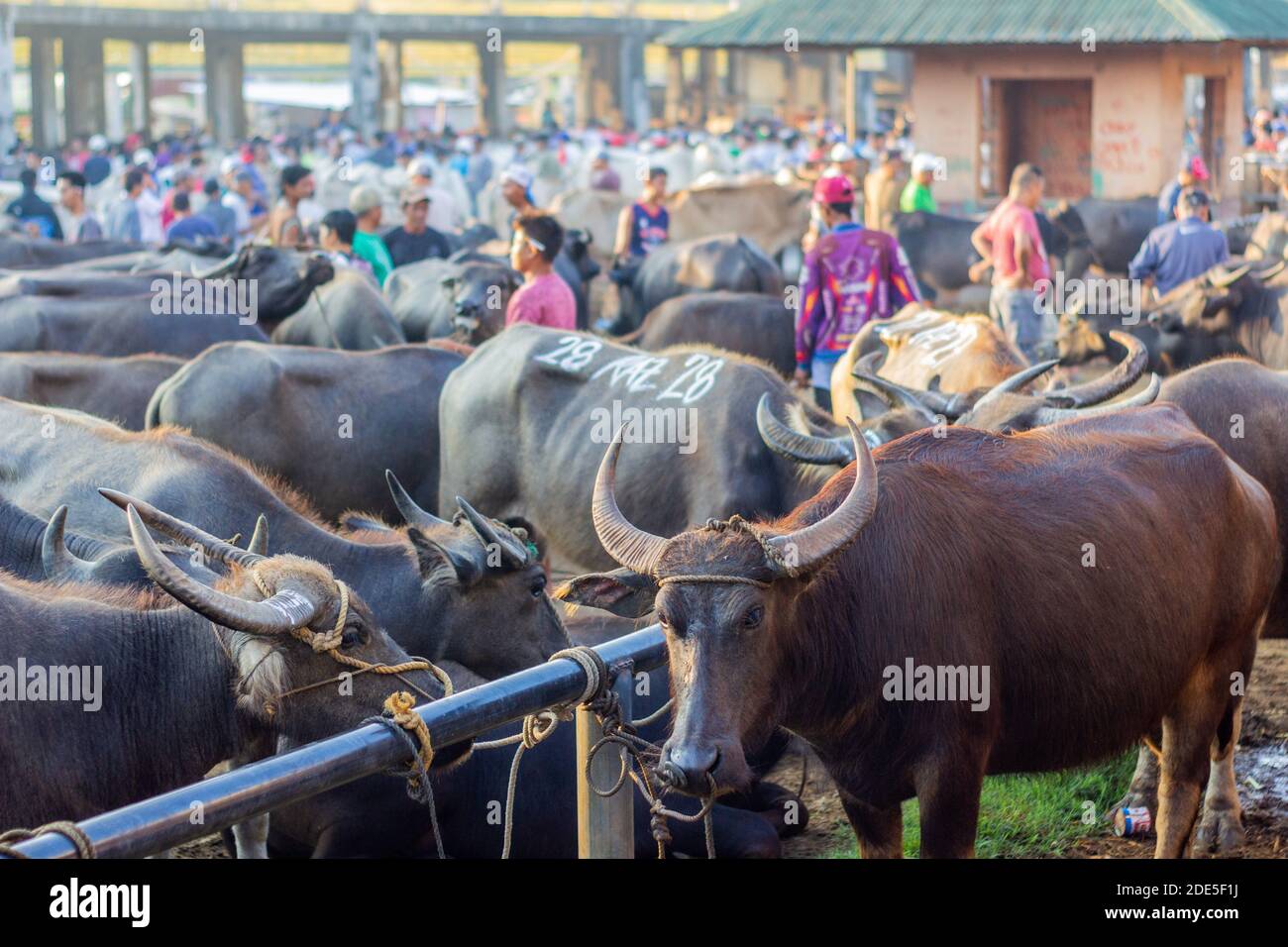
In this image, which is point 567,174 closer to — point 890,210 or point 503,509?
point 890,210

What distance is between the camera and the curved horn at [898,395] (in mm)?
6535

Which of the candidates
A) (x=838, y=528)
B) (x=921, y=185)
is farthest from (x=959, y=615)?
(x=921, y=185)

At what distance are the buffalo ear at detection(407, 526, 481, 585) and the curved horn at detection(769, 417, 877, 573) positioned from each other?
2196mm

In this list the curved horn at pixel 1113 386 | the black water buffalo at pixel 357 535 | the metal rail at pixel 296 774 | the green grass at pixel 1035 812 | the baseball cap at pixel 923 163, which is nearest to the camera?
the metal rail at pixel 296 774

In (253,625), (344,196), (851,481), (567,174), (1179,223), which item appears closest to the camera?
(253,625)

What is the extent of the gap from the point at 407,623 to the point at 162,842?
340cm

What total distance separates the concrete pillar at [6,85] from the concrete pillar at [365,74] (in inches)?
371

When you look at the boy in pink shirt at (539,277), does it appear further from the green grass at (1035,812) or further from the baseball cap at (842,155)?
the baseball cap at (842,155)

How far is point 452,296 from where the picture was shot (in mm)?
11875

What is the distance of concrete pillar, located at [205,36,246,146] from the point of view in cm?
4506

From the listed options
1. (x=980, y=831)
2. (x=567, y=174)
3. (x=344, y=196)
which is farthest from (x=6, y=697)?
(x=567, y=174)

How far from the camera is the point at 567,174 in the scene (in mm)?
31062

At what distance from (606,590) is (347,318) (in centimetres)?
717

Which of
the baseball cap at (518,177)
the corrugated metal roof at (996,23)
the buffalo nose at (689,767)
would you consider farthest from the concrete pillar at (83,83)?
the buffalo nose at (689,767)
